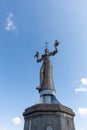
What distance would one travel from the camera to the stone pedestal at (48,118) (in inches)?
458

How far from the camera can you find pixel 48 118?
1186 centimetres

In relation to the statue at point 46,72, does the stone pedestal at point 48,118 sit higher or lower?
lower

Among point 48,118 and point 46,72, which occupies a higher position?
point 46,72

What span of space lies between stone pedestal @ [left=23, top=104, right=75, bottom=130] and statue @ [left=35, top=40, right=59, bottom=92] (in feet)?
7.29

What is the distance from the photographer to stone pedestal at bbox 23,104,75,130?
458 inches

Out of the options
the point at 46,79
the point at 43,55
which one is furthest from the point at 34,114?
the point at 43,55

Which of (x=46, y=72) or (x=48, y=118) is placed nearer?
(x=48, y=118)

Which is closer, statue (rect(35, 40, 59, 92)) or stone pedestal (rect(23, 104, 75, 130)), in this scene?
stone pedestal (rect(23, 104, 75, 130))

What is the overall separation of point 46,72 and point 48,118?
443cm

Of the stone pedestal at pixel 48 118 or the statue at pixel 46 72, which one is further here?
the statue at pixel 46 72

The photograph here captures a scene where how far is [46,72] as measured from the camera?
15.2 m

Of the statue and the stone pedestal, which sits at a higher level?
the statue

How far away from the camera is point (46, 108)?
1213 centimetres

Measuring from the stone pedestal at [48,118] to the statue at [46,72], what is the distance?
222 cm
